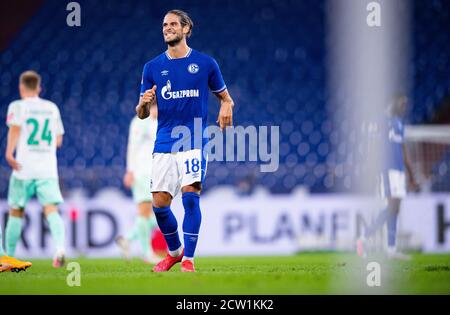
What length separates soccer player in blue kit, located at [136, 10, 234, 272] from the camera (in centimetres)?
551

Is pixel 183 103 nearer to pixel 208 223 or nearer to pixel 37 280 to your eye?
pixel 37 280

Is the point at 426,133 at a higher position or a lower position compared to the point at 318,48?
lower

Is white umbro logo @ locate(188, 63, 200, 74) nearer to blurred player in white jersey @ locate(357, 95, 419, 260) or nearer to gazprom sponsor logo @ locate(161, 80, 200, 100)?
gazprom sponsor logo @ locate(161, 80, 200, 100)

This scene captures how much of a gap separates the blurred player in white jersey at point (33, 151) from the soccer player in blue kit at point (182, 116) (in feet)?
5.87

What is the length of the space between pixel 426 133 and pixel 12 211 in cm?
723

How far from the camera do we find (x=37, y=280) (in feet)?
17.8

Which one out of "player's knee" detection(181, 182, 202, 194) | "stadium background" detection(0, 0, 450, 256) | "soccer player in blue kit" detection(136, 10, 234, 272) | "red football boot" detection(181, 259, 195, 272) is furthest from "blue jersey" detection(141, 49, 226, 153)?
"stadium background" detection(0, 0, 450, 256)

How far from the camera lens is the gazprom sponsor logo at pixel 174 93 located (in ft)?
18.1

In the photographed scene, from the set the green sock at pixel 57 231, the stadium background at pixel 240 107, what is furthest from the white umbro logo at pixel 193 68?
the stadium background at pixel 240 107

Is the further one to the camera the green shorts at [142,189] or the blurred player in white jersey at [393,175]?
the green shorts at [142,189]

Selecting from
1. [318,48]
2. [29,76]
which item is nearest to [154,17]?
[318,48]

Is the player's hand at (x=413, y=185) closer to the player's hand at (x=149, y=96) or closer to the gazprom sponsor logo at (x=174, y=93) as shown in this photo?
the gazprom sponsor logo at (x=174, y=93)

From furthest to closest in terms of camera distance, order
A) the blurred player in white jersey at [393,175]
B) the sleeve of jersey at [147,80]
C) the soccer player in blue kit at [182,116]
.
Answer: the blurred player in white jersey at [393,175] < the sleeve of jersey at [147,80] < the soccer player in blue kit at [182,116]
